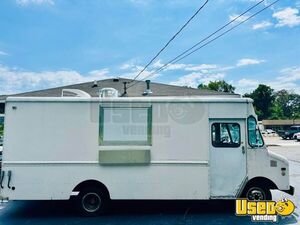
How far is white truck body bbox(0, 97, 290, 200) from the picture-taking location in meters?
5.91

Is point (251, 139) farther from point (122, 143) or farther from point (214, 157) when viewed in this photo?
point (122, 143)

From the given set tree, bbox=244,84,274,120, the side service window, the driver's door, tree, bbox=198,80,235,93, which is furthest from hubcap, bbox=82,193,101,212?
tree, bbox=244,84,274,120

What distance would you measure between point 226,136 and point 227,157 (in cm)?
50


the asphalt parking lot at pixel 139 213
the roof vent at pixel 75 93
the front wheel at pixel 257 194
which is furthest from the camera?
the roof vent at pixel 75 93

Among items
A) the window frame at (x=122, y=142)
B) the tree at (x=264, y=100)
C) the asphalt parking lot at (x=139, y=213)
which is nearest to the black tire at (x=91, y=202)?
the asphalt parking lot at (x=139, y=213)

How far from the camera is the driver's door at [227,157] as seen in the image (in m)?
6.09

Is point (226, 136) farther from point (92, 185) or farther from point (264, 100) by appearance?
point (264, 100)

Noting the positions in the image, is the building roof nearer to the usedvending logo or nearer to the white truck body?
the white truck body

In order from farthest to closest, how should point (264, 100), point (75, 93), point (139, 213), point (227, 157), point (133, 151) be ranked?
point (264, 100)
point (75, 93)
point (139, 213)
point (227, 157)
point (133, 151)

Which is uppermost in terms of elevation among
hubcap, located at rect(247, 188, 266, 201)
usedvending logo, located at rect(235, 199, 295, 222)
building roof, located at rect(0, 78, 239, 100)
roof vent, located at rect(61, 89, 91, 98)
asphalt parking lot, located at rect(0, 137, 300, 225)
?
building roof, located at rect(0, 78, 239, 100)

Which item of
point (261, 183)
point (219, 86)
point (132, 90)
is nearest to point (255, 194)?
point (261, 183)

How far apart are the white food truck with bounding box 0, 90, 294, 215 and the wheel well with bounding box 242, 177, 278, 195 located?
0.02 metres

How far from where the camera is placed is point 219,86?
234 feet

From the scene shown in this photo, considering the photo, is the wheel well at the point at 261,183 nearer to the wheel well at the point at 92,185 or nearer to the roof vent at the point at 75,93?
the wheel well at the point at 92,185
